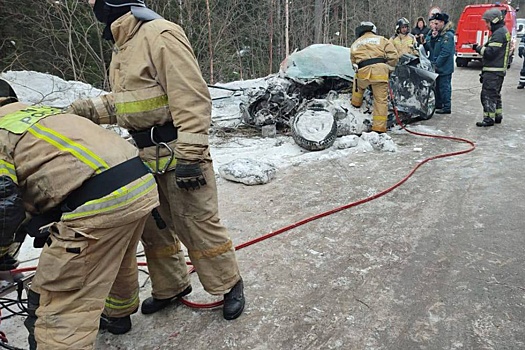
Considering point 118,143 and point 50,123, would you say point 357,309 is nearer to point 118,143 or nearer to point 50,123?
point 118,143

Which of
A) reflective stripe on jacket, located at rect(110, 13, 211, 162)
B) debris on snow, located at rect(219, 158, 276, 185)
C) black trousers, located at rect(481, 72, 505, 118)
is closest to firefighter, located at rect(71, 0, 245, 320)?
reflective stripe on jacket, located at rect(110, 13, 211, 162)

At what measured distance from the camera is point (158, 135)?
241 centimetres

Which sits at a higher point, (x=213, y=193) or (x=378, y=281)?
(x=213, y=193)

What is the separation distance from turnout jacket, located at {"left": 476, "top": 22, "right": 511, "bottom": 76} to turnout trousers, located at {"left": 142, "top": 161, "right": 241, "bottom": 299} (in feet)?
21.2

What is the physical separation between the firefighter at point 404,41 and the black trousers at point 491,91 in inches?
49.6

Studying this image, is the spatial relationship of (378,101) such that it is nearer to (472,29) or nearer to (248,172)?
(248,172)

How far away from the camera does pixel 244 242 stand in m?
3.64

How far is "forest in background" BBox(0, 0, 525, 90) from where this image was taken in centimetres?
894

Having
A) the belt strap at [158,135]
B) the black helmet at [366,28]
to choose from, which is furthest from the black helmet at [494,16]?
the belt strap at [158,135]

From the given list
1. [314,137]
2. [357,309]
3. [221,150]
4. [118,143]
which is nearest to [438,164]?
[314,137]

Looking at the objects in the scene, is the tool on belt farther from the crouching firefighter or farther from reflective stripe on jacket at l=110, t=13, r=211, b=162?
the crouching firefighter

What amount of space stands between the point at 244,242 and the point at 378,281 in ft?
3.85

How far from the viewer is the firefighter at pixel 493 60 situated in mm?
7043

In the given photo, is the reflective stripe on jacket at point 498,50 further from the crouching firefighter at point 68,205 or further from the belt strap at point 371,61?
the crouching firefighter at point 68,205
